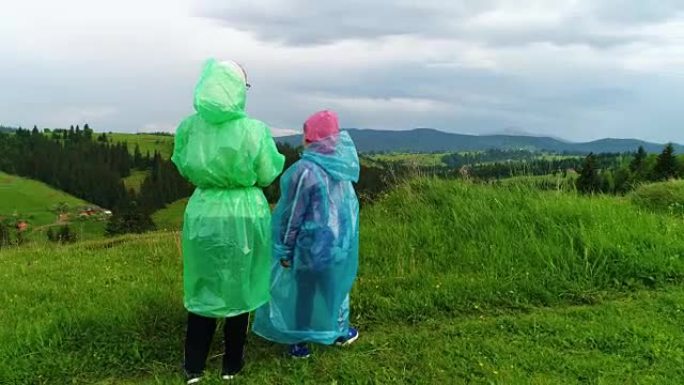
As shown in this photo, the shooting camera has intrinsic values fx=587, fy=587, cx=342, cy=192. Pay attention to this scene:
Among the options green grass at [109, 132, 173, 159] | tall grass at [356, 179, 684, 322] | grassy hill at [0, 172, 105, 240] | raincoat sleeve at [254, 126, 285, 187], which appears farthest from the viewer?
green grass at [109, 132, 173, 159]

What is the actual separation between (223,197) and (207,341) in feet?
3.69

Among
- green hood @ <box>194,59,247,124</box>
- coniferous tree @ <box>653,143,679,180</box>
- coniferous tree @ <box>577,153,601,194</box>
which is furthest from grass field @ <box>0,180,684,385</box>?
coniferous tree @ <box>653,143,679,180</box>

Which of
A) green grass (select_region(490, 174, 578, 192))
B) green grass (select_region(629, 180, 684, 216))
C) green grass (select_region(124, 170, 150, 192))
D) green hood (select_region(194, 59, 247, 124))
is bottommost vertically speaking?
green grass (select_region(124, 170, 150, 192))

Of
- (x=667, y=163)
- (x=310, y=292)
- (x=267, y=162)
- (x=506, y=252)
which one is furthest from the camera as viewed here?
(x=667, y=163)

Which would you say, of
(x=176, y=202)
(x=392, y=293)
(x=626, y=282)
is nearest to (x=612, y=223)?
(x=626, y=282)

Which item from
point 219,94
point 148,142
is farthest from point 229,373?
point 148,142

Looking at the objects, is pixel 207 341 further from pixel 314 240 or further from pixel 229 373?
pixel 314 240

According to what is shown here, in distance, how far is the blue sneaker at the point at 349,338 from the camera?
493 cm

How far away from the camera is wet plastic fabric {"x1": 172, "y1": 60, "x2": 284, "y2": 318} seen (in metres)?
4.05

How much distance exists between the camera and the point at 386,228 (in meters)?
7.92

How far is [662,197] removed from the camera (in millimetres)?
10219

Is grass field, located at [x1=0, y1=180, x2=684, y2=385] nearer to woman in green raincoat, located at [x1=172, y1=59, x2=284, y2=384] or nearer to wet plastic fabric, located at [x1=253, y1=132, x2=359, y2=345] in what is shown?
wet plastic fabric, located at [x1=253, y1=132, x2=359, y2=345]

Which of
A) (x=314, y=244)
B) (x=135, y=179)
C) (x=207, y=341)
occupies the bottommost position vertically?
(x=135, y=179)

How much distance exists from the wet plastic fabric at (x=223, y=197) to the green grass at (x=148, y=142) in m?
102
